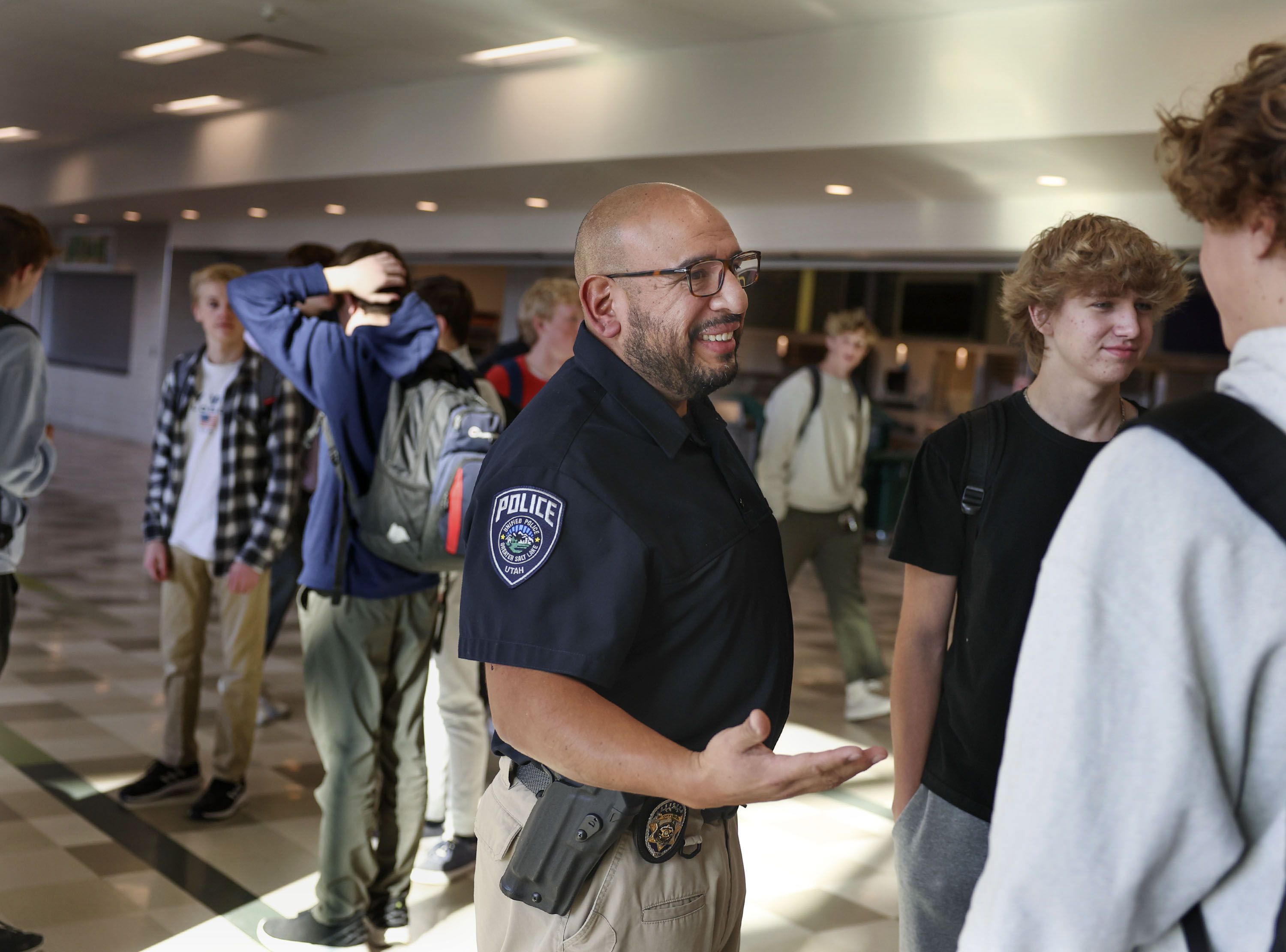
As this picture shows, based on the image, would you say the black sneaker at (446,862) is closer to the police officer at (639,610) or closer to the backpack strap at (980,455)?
the police officer at (639,610)

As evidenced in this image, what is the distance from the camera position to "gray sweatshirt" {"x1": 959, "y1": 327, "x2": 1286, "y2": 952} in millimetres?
866

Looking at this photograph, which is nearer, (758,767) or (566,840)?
(758,767)

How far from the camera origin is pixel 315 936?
120 inches

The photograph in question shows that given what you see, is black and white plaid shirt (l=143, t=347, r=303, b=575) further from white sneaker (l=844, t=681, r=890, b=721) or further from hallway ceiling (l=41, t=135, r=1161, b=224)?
hallway ceiling (l=41, t=135, r=1161, b=224)

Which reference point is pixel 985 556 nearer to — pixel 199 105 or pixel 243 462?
pixel 243 462

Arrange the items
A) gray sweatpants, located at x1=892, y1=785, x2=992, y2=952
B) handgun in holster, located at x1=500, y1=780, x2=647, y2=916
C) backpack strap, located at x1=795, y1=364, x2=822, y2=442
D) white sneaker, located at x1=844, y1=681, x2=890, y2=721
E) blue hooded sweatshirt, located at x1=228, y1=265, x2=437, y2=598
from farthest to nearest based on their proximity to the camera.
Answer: backpack strap, located at x1=795, y1=364, x2=822, y2=442 → white sneaker, located at x1=844, y1=681, x2=890, y2=721 → blue hooded sweatshirt, located at x1=228, y1=265, x2=437, y2=598 → gray sweatpants, located at x1=892, y1=785, x2=992, y2=952 → handgun in holster, located at x1=500, y1=780, x2=647, y2=916

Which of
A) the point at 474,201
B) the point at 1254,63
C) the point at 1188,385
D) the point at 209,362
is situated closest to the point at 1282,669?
the point at 1254,63

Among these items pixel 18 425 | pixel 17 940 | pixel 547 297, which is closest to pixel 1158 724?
pixel 18 425

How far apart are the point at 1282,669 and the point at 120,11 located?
907cm

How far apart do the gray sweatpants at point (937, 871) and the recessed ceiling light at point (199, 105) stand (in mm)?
10743

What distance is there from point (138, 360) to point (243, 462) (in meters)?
15.5

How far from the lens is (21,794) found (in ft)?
13.0

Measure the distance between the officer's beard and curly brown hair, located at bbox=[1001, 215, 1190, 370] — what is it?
661mm

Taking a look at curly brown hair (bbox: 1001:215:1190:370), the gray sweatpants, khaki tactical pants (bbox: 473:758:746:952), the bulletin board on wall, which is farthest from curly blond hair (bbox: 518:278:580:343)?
the bulletin board on wall
